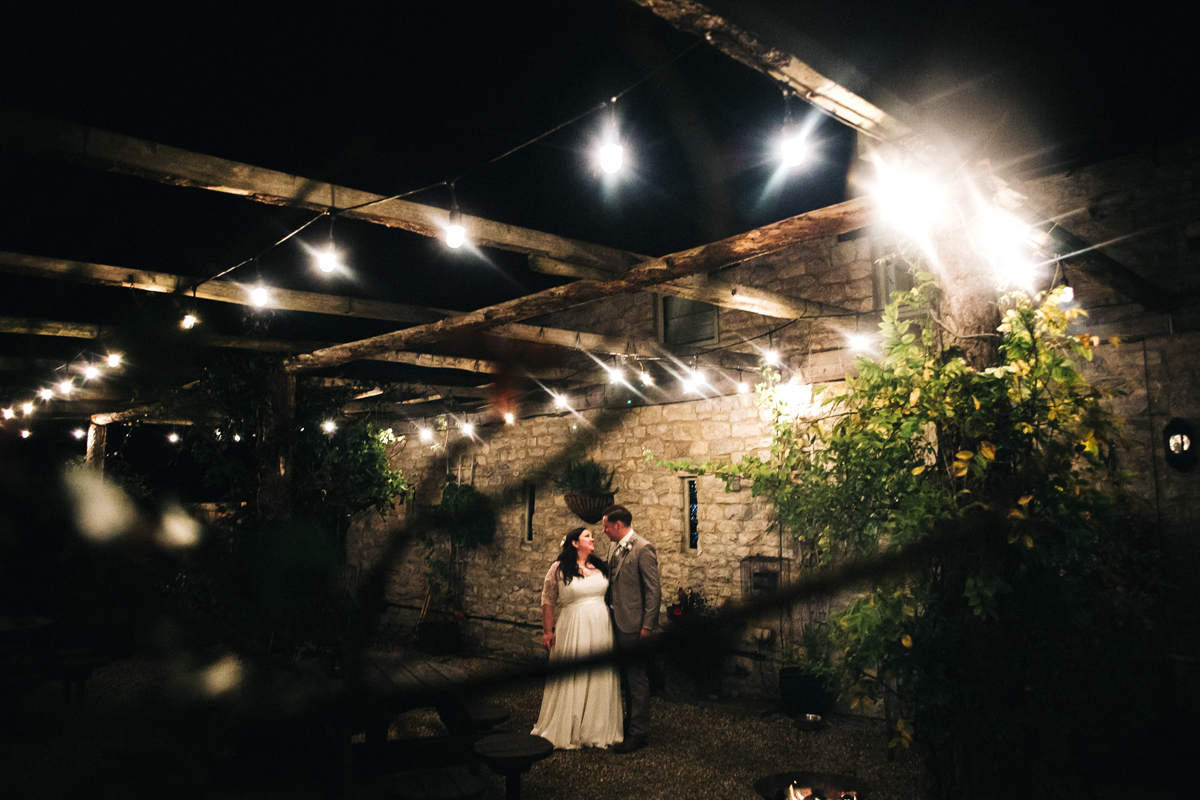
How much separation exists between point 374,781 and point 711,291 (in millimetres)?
3551

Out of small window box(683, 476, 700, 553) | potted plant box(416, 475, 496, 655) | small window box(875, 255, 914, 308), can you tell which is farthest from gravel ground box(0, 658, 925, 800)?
small window box(875, 255, 914, 308)

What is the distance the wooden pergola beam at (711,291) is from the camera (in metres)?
4.52

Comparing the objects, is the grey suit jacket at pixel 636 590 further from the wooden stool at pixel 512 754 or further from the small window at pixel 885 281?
the small window at pixel 885 281

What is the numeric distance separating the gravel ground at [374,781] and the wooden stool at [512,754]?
0.48 metres

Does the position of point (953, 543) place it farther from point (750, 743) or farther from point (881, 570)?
point (750, 743)

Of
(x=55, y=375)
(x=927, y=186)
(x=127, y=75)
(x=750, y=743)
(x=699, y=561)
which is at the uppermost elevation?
(x=127, y=75)

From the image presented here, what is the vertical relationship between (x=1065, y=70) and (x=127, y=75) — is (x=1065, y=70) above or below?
above

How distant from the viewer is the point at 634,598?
5.50m

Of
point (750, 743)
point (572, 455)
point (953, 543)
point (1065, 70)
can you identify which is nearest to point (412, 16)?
point (572, 455)

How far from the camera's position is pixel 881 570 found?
0.83 feet

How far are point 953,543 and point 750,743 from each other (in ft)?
19.6

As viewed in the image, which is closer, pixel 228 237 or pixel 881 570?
pixel 881 570

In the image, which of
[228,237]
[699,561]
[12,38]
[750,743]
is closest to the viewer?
[12,38]

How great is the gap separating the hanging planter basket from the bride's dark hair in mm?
5001
